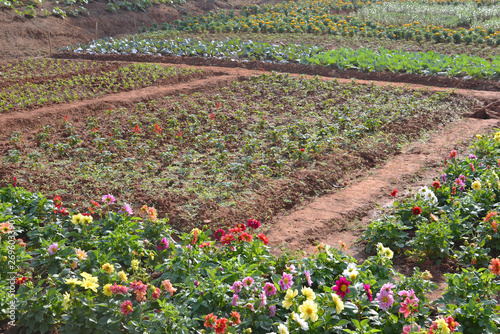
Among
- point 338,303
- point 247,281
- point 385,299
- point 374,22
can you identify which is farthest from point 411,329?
point 374,22

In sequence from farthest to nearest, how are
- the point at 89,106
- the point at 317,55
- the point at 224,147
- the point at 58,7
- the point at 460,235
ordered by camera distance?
1. the point at 58,7
2. the point at 317,55
3. the point at 89,106
4. the point at 224,147
5. the point at 460,235

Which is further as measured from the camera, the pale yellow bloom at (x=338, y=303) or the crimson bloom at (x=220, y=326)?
the pale yellow bloom at (x=338, y=303)

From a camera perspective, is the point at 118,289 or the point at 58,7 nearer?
the point at 118,289

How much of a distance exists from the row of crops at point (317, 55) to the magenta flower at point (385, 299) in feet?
32.0

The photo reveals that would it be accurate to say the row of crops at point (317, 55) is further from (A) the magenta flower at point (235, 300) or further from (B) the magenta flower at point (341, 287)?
(A) the magenta flower at point (235, 300)

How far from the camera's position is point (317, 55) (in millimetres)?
13109

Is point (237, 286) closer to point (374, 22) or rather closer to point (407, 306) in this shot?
point (407, 306)

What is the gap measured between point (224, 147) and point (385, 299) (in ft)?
14.6

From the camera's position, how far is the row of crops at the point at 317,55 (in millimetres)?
11781

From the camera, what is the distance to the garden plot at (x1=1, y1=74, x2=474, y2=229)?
226 inches

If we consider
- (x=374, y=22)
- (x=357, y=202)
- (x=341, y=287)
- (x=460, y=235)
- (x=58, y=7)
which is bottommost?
(x=357, y=202)

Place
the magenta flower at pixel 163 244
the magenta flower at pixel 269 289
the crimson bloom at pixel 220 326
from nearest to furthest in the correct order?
the crimson bloom at pixel 220 326 < the magenta flower at pixel 269 289 < the magenta flower at pixel 163 244

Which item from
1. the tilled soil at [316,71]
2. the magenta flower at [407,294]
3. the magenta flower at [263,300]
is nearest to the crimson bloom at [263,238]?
the magenta flower at [263,300]

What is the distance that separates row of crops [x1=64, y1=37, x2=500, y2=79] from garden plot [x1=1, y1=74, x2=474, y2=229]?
82.0 inches
